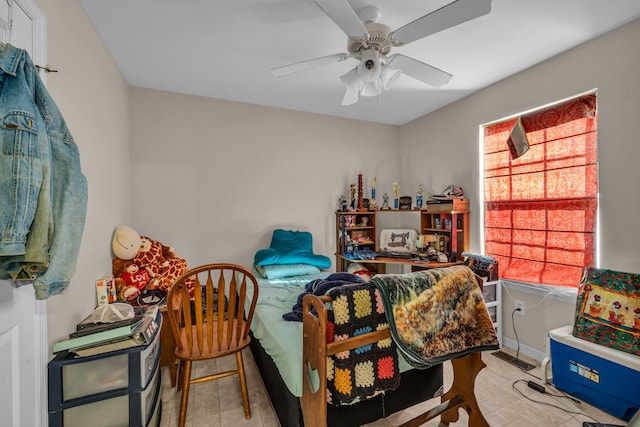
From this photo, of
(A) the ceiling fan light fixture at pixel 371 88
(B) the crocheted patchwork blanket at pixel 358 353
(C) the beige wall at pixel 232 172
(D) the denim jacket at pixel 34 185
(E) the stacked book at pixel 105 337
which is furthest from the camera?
(C) the beige wall at pixel 232 172

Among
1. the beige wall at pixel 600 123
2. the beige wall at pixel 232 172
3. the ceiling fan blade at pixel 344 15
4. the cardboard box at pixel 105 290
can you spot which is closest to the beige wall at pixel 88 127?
the cardboard box at pixel 105 290

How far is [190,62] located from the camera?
7.85 feet

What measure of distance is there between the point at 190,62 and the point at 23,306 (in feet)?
6.93

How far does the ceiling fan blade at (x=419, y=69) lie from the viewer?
1.80 meters

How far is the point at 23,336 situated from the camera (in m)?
1.12

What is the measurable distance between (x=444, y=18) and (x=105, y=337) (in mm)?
2324

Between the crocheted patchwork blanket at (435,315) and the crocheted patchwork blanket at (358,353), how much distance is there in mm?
70

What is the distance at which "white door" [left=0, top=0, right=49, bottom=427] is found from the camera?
3.32 feet

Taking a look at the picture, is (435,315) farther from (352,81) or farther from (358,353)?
(352,81)

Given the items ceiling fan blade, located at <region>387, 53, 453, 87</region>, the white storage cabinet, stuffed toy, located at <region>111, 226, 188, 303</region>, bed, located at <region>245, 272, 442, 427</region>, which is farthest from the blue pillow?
ceiling fan blade, located at <region>387, 53, 453, 87</region>

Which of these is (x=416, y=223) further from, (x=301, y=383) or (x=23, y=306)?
(x=23, y=306)

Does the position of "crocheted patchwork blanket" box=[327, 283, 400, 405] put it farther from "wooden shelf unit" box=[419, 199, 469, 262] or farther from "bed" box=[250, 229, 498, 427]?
"wooden shelf unit" box=[419, 199, 469, 262]

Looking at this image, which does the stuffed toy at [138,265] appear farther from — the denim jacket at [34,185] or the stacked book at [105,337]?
the denim jacket at [34,185]

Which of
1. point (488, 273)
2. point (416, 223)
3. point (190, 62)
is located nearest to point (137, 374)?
point (190, 62)
